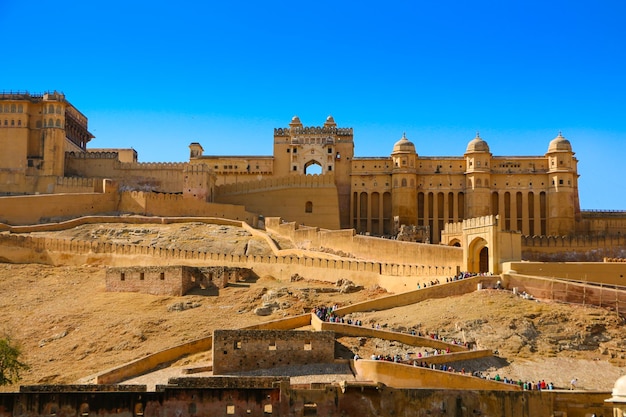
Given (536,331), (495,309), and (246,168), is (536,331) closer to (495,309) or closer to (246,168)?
(495,309)

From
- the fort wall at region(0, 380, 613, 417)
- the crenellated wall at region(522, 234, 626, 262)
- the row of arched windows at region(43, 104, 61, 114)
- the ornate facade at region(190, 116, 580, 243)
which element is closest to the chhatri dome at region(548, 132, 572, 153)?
the ornate facade at region(190, 116, 580, 243)

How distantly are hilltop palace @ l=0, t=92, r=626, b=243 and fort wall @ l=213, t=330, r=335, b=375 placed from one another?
103ft

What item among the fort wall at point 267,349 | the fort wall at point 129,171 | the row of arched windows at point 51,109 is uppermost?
the row of arched windows at point 51,109

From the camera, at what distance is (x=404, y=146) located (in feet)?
211

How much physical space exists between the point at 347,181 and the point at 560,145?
51.6 ft

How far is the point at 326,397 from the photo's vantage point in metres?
23.8

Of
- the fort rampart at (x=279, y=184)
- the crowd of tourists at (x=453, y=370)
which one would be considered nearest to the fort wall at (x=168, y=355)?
the crowd of tourists at (x=453, y=370)

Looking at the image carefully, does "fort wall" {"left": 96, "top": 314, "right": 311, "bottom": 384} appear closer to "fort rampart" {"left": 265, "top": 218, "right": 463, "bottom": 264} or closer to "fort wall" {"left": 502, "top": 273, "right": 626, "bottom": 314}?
"fort rampart" {"left": 265, "top": 218, "right": 463, "bottom": 264}

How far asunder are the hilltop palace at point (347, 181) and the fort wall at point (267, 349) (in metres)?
31.4

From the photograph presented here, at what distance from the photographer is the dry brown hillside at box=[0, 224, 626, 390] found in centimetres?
3142

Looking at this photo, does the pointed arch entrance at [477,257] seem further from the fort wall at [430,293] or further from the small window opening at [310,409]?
the small window opening at [310,409]

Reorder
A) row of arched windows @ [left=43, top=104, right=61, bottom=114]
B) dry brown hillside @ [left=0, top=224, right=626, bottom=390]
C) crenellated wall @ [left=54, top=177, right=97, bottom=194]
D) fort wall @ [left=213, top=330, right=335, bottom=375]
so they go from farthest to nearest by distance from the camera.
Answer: row of arched windows @ [left=43, top=104, right=61, bottom=114], crenellated wall @ [left=54, top=177, right=97, bottom=194], dry brown hillside @ [left=0, top=224, right=626, bottom=390], fort wall @ [left=213, top=330, right=335, bottom=375]

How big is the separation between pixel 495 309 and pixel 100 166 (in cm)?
3909

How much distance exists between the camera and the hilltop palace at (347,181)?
203 ft
